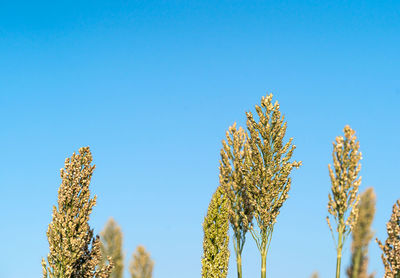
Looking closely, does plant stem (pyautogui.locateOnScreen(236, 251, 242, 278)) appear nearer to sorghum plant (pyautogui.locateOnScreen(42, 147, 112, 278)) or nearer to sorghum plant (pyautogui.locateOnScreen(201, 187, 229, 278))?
sorghum plant (pyautogui.locateOnScreen(201, 187, 229, 278))

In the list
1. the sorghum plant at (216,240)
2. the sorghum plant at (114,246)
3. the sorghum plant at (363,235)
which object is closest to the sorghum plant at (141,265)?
the sorghum plant at (114,246)

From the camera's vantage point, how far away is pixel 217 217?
40469 mm

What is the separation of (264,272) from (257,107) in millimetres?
10663

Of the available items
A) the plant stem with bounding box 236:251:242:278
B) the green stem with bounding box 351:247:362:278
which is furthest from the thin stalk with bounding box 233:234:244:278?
the green stem with bounding box 351:247:362:278

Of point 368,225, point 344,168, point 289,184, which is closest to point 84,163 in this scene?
point 289,184

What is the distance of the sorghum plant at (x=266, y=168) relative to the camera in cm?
3397

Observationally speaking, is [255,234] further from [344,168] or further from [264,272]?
[344,168]

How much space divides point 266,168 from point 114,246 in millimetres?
26292

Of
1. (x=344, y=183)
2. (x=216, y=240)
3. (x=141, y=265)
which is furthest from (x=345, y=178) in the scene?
(x=141, y=265)

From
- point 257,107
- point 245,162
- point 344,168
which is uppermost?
point 257,107

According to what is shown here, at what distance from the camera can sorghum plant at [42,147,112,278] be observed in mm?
34594

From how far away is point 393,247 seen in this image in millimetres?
32094

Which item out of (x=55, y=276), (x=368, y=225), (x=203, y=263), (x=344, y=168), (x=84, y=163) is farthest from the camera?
(x=368, y=225)

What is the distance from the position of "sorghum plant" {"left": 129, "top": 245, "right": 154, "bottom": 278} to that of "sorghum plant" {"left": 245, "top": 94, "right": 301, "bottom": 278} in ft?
64.8
